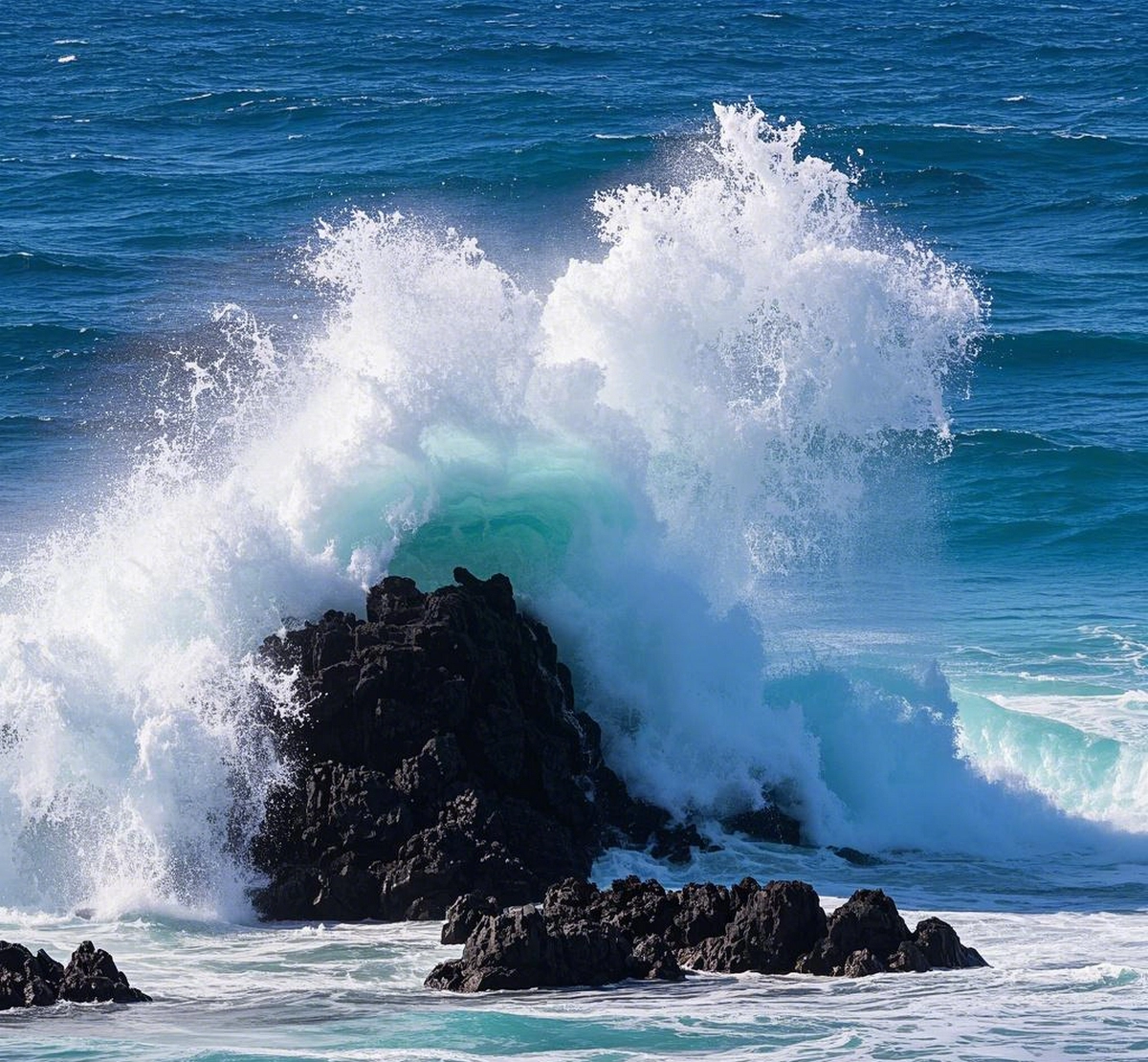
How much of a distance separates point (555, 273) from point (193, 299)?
644 cm

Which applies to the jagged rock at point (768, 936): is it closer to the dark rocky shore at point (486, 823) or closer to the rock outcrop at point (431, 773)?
the dark rocky shore at point (486, 823)

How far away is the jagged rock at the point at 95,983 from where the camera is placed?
516 inches

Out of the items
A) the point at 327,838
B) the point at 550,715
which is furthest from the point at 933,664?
the point at 327,838

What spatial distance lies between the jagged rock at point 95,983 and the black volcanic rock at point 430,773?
99.7 inches

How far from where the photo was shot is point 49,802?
16.6 metres

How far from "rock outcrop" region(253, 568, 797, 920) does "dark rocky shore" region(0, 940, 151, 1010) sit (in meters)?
2.58

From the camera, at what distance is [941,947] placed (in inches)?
550

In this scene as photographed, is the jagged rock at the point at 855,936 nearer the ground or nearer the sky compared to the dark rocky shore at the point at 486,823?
nearer the ground

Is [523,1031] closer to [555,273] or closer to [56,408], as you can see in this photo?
[56,408]

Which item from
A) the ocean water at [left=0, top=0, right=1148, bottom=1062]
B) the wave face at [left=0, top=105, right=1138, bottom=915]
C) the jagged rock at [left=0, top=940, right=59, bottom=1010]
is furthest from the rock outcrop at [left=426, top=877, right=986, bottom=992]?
the wave face at [left=0, top=105, right=1138, bottom=915]

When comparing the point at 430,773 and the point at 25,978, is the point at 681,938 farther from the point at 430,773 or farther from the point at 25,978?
the point at 25,978

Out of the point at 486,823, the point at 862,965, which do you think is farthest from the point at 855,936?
the point at 486,823

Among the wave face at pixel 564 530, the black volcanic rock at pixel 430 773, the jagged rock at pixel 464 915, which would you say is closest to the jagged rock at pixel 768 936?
the jagged rock at pixel 464 915

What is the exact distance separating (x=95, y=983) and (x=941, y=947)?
541 centimetres
